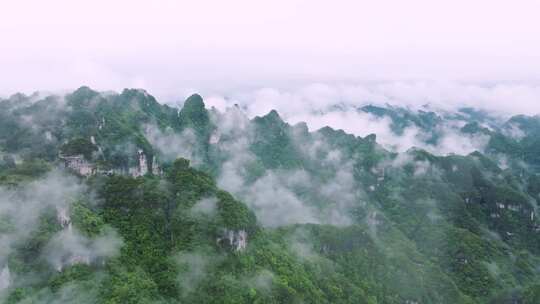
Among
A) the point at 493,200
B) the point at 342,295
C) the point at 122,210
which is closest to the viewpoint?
the point at 122,210

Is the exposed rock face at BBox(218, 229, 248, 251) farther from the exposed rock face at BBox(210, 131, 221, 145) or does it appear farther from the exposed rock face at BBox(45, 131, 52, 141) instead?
the exposed rock face at BBox(210, 131, 221, 145)

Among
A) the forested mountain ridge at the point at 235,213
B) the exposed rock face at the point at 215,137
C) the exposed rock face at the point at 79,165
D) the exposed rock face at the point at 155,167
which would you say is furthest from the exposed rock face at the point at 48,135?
the exposed rock face at the point at 215,137

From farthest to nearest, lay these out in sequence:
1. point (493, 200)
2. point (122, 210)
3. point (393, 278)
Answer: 1. point (493, 200)
2. point (393, 278)
3. point (122, 210)

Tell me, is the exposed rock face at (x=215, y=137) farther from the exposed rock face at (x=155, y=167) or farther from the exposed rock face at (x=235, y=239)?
the exposed rock face at (x=235, y=239)

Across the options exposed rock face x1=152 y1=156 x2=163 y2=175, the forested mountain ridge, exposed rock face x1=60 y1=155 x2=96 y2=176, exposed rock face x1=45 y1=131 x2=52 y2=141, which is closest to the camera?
the forested mountain ridge

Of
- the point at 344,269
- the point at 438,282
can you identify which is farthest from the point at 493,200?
the point at 344,269

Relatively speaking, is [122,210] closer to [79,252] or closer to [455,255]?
[79,252]

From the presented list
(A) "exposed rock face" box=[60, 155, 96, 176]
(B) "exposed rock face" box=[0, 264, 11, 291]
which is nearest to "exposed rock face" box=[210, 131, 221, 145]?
(A) "exposed rock face" box=[60, 155, 96, 176]
